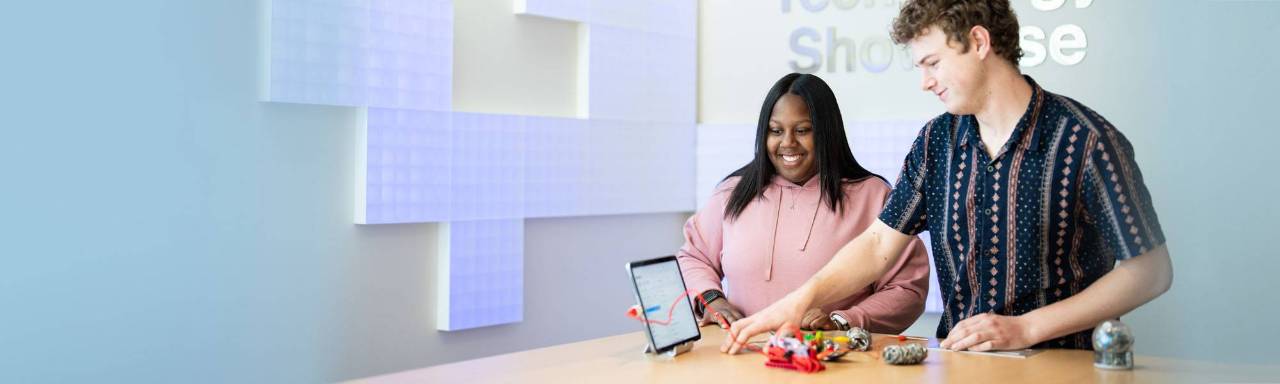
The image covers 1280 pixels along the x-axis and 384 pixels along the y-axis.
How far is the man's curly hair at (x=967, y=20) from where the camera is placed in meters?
2.39

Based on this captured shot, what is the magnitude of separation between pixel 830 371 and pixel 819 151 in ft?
3.62

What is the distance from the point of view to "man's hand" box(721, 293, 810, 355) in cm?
248

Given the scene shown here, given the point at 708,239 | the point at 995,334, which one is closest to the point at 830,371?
the point at 995,334

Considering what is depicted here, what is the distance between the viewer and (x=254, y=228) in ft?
12.2

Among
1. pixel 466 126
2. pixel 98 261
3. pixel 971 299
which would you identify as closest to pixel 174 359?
pixel 98 261

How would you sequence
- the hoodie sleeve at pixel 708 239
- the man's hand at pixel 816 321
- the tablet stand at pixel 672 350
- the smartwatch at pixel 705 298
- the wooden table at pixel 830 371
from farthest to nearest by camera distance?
the hoodie sleeve at pixel 708 239 < the smartwatch at pixel 705 298 < the man's hand at pixel 816 321 < the tablet stand at pixel 672 350 < the wooden table at pixel 830 371

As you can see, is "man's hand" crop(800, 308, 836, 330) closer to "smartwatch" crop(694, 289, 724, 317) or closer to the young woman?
the young woman

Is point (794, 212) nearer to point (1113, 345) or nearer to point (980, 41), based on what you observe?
point (980, 41)

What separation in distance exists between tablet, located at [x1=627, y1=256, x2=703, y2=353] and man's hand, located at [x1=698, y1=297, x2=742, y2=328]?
39 centimetres

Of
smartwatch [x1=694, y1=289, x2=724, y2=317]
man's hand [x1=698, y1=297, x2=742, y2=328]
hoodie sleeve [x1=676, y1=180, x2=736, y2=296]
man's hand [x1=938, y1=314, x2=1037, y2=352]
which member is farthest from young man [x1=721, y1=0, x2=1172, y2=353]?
hoodie sleeve [x1=676, y1=180, x2=736, y2=296]

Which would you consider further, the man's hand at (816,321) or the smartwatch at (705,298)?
the smartwatch at (705,298)

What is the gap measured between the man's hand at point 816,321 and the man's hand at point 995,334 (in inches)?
19.2

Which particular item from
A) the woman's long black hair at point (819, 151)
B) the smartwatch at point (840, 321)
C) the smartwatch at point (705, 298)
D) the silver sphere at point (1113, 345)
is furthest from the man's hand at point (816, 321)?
the silver sphere at point (1113, 345)

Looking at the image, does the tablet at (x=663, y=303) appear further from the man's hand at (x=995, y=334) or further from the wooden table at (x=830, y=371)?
the man's hand at (x=995, y=334)
